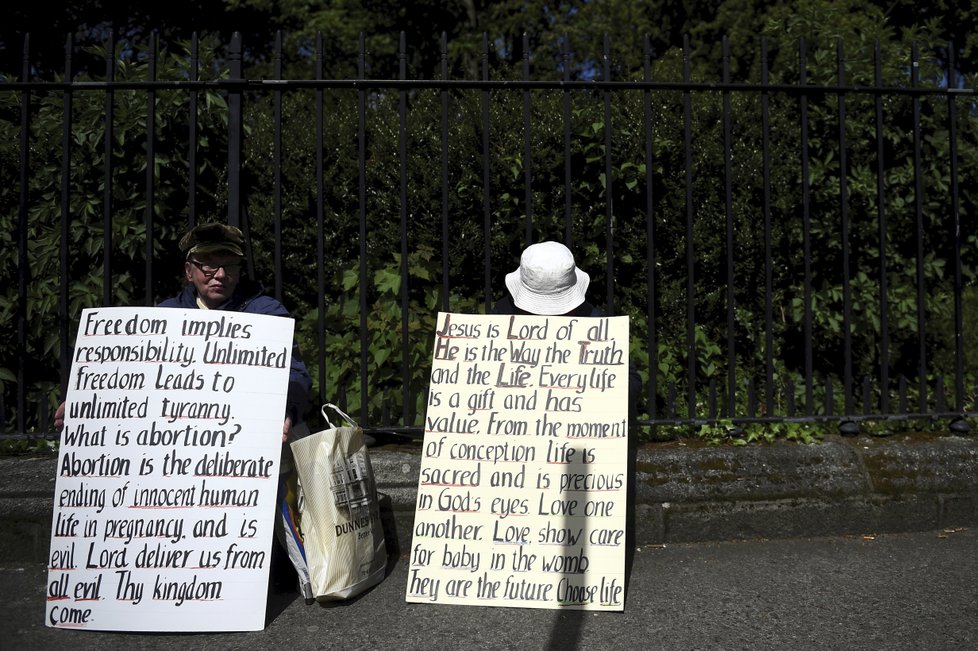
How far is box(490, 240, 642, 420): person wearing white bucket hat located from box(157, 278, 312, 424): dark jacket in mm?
919

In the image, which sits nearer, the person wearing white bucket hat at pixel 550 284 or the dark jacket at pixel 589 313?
the person wearing white bucket hat at pixel 550 284

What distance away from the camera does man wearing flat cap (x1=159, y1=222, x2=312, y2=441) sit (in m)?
3.42

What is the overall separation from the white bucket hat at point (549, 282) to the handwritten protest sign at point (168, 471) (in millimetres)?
944

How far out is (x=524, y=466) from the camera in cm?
335

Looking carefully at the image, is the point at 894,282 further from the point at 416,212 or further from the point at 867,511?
the point at 416,212

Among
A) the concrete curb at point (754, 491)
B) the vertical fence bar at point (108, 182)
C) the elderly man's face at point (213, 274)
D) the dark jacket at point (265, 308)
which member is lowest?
the concrete curb at point (754, 491)

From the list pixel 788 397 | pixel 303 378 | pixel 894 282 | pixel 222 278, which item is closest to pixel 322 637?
pixel 303 378

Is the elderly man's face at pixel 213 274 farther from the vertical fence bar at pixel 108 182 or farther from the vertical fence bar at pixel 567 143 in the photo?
the vertical fence bar at pixel 567 143

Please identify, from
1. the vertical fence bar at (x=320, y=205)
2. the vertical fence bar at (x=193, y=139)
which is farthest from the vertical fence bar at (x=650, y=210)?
the vertical fence bar at (x=193, y=139)

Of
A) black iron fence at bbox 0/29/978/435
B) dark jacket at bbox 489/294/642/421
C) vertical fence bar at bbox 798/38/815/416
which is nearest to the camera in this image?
dark jacket at bbox 489/294/642/421

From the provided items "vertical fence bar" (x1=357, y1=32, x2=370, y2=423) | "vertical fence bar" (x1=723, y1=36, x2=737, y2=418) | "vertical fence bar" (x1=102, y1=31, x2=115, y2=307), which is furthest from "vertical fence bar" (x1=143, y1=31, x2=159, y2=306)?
"vertical fence bar" (x1=723, y1=36, x2=737, y2=418)

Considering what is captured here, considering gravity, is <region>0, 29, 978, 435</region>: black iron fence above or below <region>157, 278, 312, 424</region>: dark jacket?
above

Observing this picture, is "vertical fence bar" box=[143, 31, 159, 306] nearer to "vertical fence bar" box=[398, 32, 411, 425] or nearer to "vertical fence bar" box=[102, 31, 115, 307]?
"vertical fence bar" box=[102, 31, 115, 307]

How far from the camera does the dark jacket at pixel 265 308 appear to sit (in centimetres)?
343
